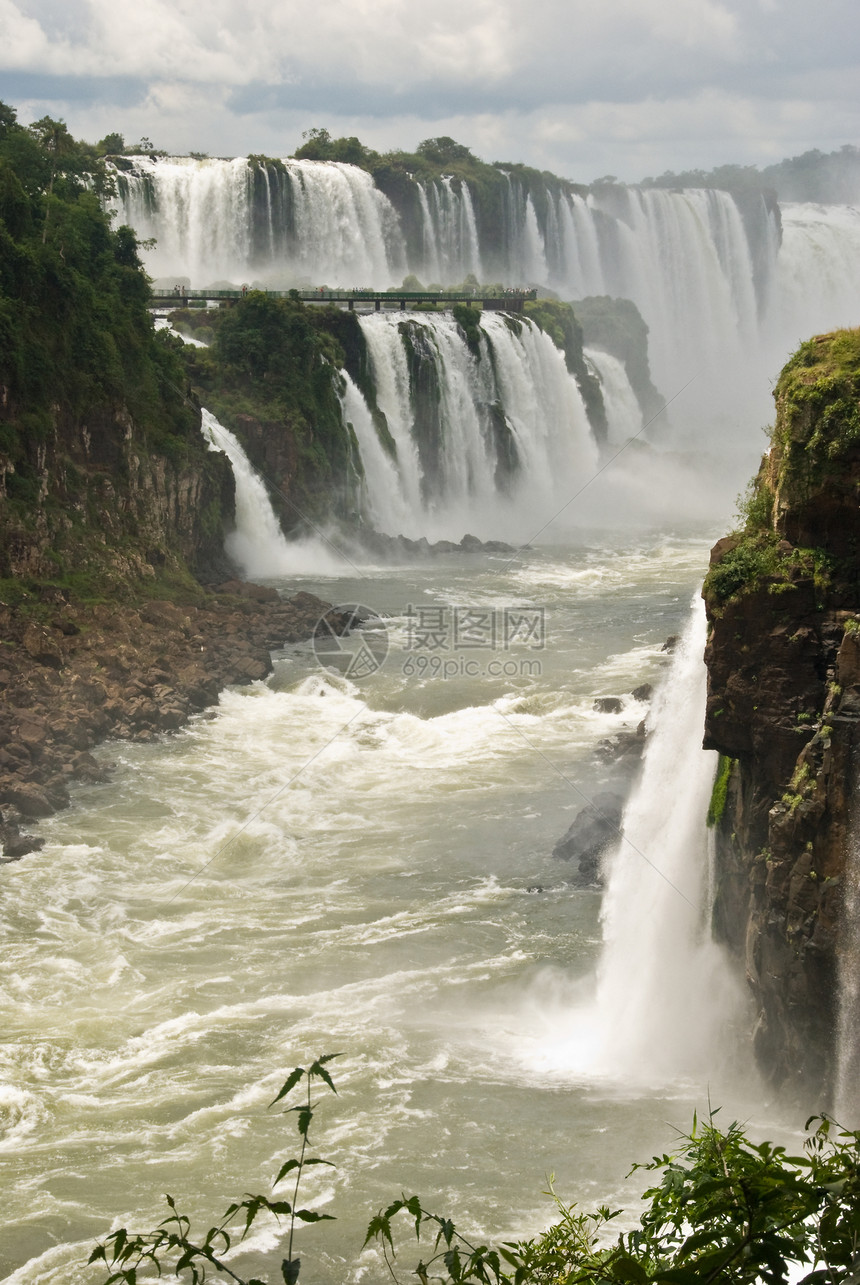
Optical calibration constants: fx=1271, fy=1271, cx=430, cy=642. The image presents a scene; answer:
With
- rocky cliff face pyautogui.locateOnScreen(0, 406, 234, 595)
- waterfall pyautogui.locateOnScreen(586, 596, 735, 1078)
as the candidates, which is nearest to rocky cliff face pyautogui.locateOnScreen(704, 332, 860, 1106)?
waterfall pyautogui.locateOnScreen(586, 596, 735, 1078)

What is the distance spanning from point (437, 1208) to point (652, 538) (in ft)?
110

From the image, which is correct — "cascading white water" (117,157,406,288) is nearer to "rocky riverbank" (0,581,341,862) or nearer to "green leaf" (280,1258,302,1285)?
"rocky riverbank" (0,581,341,862)

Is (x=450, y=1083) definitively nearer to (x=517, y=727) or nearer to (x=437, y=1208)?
(x=437, y=1208)

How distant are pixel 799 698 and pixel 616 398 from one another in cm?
4760

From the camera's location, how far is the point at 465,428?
141ft

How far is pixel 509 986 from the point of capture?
1384 cm

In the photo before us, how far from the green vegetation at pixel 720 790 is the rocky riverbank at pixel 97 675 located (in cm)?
960

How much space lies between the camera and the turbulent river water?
10.2m

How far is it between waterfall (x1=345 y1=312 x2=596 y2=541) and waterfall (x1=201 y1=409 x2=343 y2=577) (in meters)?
4.62

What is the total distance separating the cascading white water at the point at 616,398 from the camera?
182 ft

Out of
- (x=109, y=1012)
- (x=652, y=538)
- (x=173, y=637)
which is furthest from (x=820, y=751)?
(x=652, y=538)

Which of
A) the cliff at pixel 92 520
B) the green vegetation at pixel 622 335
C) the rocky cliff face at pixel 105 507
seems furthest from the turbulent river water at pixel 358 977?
the green vegetation at pixel 622 335
